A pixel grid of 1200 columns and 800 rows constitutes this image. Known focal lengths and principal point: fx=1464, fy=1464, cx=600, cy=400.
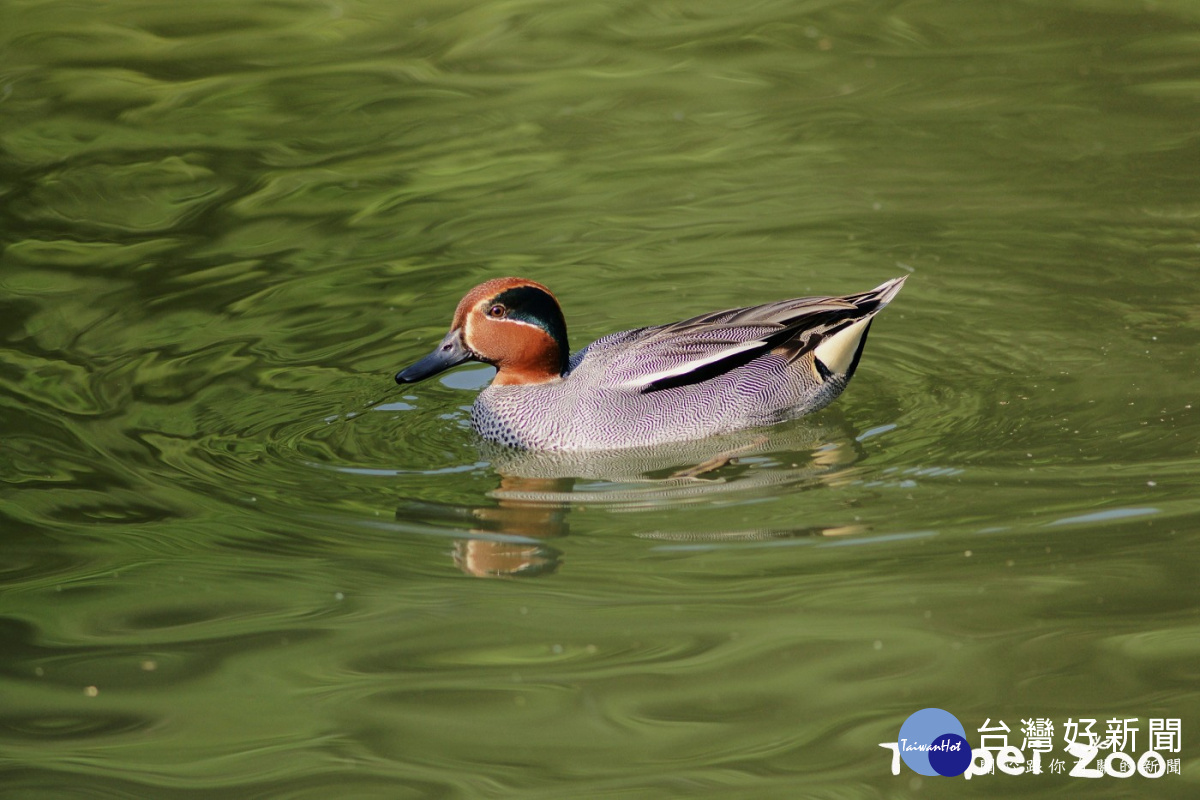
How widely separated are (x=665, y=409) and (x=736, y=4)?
7855 millimetres

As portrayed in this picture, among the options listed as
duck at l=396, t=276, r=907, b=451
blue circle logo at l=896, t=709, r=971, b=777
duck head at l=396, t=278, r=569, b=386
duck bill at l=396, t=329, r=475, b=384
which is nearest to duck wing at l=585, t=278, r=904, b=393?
duck at l=396, t=276, r=907, b=451

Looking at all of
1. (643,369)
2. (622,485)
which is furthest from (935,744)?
(643,369)

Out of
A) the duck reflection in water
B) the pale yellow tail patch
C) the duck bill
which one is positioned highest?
the duck bill

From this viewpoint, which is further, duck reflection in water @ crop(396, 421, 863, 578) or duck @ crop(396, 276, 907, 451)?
duck @ crop(396, 276, 907, 451)

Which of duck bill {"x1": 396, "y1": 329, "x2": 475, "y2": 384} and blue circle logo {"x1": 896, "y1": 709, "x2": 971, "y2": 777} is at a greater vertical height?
duck bill {"x1": 396, "y1": 329, "x2": 475, "y2": 384}

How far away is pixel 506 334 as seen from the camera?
7.61 m

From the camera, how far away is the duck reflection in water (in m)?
6.14

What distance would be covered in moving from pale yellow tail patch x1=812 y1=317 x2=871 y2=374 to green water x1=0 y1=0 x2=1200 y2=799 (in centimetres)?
23

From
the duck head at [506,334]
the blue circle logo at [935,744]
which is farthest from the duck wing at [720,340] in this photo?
the blue circle logo at [935,744]

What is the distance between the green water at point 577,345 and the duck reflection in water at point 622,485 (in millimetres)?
31

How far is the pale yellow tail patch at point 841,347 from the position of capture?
25.6 ft

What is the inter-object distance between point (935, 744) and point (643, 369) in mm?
3222

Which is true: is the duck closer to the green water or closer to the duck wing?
the duck wing

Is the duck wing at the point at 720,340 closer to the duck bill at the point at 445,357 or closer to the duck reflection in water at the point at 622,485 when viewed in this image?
the duck reflection in water at the point at 622,485
